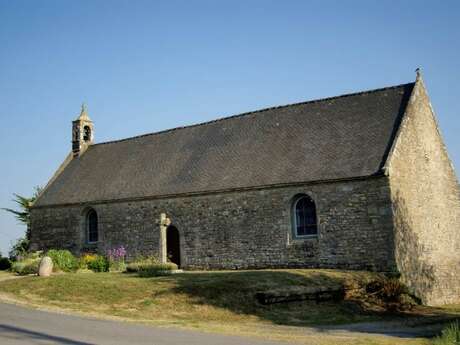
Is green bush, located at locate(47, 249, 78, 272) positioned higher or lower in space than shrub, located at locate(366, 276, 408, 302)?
higher

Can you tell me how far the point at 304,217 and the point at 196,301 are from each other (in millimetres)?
8777

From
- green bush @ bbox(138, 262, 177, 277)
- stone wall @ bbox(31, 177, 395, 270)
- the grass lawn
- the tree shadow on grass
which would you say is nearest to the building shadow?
the grass lawn

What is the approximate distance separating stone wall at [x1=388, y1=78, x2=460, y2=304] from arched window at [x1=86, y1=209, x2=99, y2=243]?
56.2 feet

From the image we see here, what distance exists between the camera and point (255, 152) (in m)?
26.8

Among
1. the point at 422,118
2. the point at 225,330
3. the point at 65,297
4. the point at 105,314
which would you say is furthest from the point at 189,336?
the point at 422,118

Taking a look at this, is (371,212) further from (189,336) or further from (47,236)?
(47,236)

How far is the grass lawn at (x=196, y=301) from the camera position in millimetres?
14703

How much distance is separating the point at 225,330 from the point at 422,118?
16.5 meters

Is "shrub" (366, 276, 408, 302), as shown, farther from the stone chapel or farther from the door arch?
the door arch

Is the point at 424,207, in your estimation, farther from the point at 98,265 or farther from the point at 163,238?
the point at 98,265

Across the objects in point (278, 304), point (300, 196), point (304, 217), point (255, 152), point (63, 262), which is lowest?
point (278, 304)

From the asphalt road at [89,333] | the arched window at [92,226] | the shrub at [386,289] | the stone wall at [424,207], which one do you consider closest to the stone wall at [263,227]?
the arched window at [92,226]

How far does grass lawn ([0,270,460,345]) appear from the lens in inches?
579

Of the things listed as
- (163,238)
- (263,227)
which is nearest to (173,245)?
(163,238)
